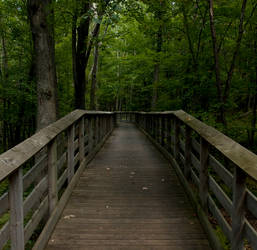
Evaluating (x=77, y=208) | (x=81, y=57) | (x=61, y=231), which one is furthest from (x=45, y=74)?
(x=81, y=57)

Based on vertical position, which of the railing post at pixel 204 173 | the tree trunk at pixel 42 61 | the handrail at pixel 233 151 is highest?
the tree trunk at pixel 42 61

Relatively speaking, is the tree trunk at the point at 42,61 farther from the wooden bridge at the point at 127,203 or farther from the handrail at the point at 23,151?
the handrail at the point at 23,151

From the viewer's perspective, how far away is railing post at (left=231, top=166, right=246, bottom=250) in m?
2.27

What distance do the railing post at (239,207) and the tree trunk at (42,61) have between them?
156 inches

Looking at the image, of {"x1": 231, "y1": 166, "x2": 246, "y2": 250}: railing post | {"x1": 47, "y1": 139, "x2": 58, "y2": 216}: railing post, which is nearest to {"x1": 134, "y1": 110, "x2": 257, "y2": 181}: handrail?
{"x1": 231, "y1": 166, "x2": 246, "y2": 250}: railing post

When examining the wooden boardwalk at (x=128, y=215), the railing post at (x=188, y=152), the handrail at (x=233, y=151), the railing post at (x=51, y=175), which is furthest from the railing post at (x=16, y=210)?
the railing post at (x=188, y=152)

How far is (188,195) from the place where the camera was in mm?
4301

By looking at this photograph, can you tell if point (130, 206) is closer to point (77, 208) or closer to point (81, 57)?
point (77, 208)

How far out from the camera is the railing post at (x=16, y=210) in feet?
6.97

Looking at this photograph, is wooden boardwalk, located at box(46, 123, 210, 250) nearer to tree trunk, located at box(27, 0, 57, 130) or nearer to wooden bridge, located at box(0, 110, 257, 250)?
wooden bridge, located at box(0, 110, 257, 250)

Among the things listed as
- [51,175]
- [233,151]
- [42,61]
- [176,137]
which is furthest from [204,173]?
[42,61]

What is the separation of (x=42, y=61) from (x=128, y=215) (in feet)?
11.0

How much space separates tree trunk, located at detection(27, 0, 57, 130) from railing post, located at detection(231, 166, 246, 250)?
13.0ft

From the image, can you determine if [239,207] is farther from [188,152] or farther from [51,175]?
[188,152]
